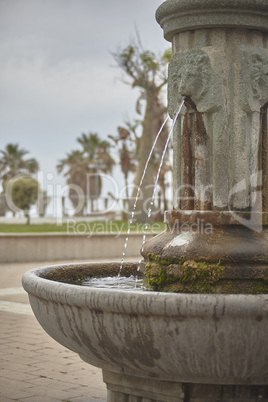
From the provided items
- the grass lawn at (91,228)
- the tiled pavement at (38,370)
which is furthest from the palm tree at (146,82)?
the tiled pavement at (38,370)

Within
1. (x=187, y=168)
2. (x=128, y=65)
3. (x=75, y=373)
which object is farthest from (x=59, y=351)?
(x=128, y=65)

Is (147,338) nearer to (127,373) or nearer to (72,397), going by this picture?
(127,373)

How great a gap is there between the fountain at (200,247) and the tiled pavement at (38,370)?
1093 mm

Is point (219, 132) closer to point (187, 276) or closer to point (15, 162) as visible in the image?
point (187, 276)

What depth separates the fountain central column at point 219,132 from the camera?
359 cm

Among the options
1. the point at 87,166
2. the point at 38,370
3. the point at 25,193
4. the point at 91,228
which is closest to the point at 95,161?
the point at 87,166

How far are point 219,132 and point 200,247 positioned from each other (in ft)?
2.18

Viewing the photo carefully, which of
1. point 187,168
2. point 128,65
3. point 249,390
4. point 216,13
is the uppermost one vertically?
point 128,65

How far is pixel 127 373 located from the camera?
3.46 metres

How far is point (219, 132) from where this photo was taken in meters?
3.65

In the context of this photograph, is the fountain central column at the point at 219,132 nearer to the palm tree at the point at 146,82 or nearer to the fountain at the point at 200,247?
the fountain at the point at 200,247

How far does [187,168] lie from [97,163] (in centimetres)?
5630

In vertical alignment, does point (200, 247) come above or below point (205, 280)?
above

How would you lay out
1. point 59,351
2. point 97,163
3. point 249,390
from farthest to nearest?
point 97,163 → point 59,351 → point 249,390
